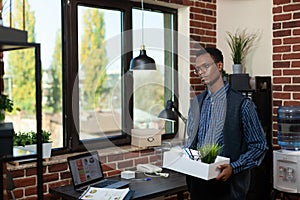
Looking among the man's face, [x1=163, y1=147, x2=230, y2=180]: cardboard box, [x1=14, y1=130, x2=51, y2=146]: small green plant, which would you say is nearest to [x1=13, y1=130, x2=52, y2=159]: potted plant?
[x1=14, y1=130, x2=51, y2=146]: small green plant

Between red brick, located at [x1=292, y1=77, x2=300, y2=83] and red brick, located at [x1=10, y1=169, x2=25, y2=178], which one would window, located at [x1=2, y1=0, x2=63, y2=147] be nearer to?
red brick, located at [x1=10, y1=169, x2=25, y2=178]

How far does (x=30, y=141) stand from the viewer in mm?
2764

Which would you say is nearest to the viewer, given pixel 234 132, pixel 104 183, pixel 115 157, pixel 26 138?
pixel 234 132

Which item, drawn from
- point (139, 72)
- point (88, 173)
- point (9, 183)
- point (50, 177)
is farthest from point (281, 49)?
point (9, 183)

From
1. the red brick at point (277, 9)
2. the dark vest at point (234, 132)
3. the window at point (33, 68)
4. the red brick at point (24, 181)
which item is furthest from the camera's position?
the red brick at point (277, 9)

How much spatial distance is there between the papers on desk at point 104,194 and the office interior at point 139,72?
1.31 feet

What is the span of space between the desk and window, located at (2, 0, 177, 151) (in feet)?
1.58

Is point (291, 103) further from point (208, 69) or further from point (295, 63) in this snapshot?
point (208, 69)

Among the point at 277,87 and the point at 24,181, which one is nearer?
the point at 24,181

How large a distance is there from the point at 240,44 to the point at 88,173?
6.42 feet

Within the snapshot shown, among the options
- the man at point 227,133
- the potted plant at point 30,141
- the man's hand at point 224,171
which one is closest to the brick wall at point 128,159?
the potted plant at point 30,141

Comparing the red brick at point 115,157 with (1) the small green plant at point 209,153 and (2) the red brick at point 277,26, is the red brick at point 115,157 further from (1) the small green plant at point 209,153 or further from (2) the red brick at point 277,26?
(2) the red brick at point 277,26

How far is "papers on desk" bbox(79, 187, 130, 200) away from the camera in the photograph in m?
2.56

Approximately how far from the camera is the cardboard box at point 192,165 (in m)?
2.14
